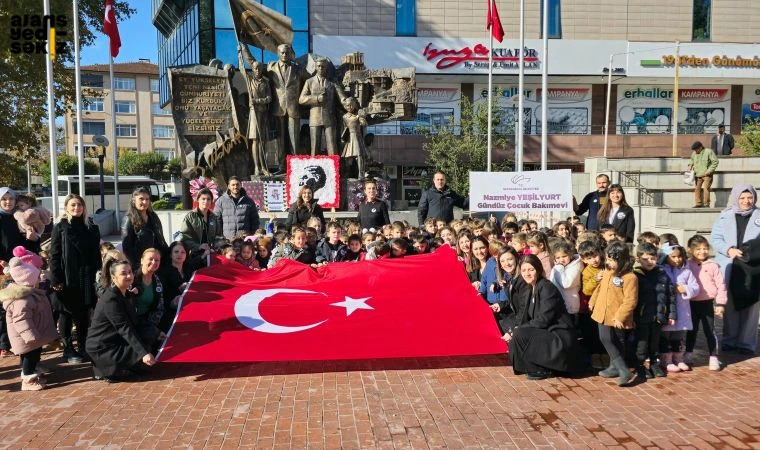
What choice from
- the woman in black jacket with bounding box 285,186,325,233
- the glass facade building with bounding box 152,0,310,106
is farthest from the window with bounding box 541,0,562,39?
the woman in black jacket with bounding box 285,186,325,233

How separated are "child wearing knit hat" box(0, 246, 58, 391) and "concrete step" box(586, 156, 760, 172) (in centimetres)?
1586

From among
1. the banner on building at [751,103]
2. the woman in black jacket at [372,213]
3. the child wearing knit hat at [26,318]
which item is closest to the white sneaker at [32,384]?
the child wearing knit hat at [26,318]

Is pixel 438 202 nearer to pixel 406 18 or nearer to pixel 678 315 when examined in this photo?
pixel 678 315

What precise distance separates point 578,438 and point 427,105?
32.9 meters

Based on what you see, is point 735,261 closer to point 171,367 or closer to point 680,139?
point 171,367

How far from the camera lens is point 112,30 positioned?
20.0 metres

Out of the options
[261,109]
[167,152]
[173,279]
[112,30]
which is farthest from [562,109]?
[167,152]

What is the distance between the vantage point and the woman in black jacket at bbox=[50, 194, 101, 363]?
650 cm

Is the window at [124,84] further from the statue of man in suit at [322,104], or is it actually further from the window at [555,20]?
the statue of man in suit at [322,104]

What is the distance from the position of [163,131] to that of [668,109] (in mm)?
58453

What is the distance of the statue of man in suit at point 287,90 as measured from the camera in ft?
50.8

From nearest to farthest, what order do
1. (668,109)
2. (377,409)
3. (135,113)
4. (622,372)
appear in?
(377,409) → (622,372) → (668,109) → (135,113)

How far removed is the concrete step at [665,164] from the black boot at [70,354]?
50.7 ft

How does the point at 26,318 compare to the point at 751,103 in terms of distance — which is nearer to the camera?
the point at 26,318
